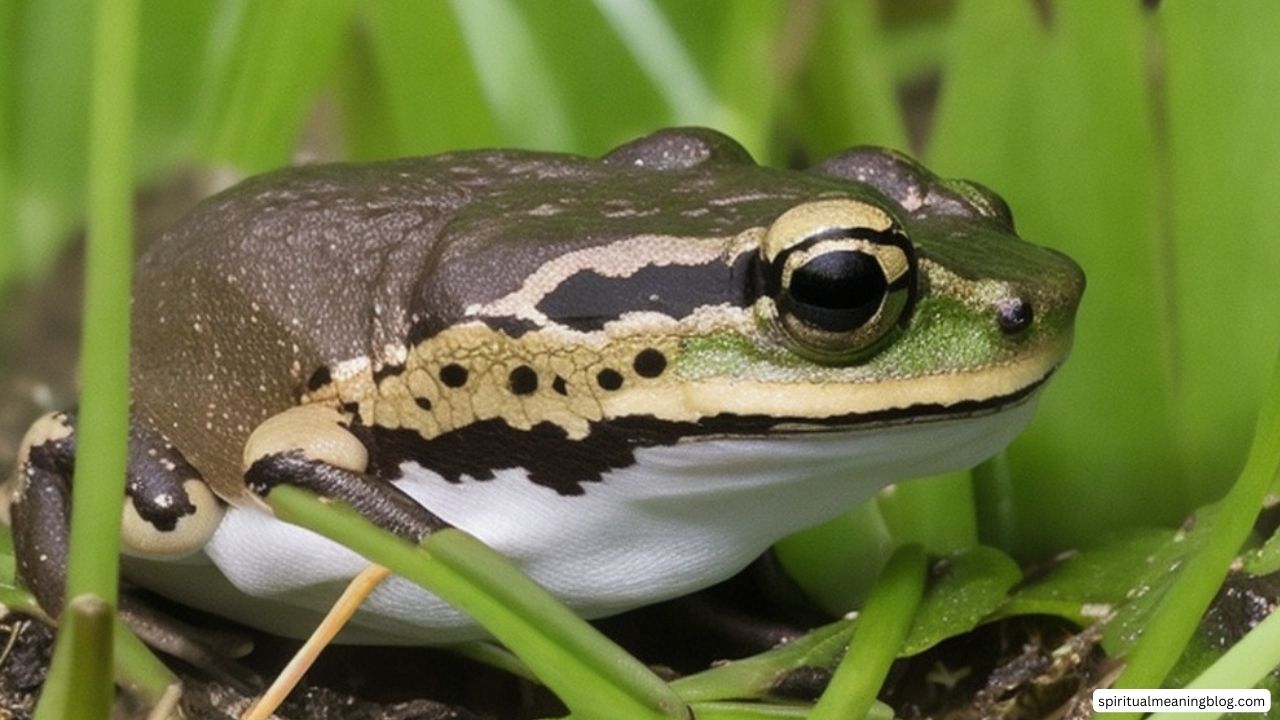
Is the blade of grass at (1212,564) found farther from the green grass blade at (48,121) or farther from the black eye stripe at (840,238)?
the green grass blade at (48,121)

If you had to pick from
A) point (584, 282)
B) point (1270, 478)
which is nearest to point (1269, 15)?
point (1270, 478)

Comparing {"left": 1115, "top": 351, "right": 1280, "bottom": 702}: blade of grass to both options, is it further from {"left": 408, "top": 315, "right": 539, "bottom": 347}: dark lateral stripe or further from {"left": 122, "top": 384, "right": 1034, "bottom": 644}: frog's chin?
{"left": 408, "top": 315, "right": 539, "bottom": 347}: dark lateral stripe

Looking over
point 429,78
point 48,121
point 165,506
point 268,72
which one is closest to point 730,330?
point 165,506

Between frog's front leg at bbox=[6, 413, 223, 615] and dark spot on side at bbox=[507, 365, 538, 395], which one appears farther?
frog's front leg at bbox=[6, 413, 223, 615]

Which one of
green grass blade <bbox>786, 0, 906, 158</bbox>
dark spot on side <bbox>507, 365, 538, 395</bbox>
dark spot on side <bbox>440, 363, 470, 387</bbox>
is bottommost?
dark spot on side <bbox>507, 365, 538, 395</bbox>

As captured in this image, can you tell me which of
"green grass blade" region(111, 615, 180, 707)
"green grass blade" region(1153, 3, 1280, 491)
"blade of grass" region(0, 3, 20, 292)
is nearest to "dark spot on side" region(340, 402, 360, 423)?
"green grass blade" region(111, 615, 180, 707)

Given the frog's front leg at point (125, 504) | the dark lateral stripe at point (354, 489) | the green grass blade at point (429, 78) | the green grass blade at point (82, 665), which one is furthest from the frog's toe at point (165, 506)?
the green grass blade at point (429, 78)
